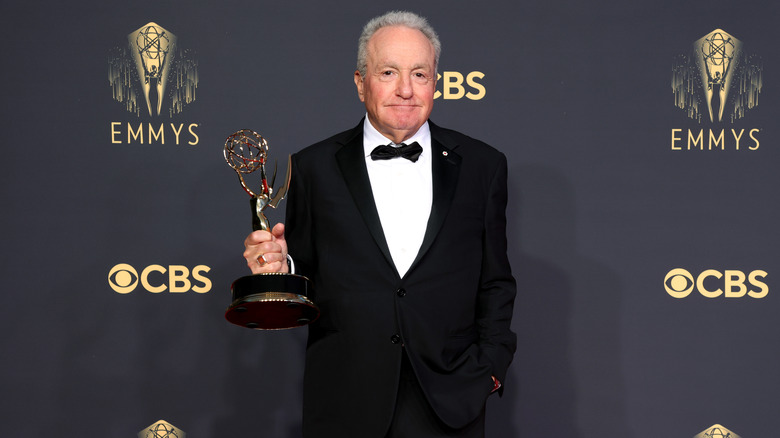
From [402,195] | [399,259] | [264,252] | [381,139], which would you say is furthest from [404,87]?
[264,252]

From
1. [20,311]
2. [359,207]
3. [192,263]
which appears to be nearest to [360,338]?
[359,207]

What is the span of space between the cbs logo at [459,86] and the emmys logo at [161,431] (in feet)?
5.29

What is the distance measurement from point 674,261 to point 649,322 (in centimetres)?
25

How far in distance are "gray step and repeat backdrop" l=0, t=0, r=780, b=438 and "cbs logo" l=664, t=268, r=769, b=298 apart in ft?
0.04

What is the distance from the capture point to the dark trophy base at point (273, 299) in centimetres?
185

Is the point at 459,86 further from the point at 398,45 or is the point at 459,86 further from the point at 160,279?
the point at 160,279

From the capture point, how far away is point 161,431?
2998 mm

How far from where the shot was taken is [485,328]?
210 centimetres

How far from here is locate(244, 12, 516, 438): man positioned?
76.9 inches

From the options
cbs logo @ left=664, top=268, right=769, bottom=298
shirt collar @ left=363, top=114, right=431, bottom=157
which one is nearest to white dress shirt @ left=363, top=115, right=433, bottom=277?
shirt collar @ left=363, top=114, right=431, bottom=157

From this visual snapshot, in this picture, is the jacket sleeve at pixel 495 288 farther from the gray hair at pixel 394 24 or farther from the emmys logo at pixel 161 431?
the emmys logo at pixel 161 431

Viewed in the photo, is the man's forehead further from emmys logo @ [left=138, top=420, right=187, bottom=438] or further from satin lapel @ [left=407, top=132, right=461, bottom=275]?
emmys logo @ [left=138, top=420, right=187, bottom=438]

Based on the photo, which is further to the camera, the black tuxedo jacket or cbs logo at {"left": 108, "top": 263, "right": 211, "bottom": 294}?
cbs logo at {"left": 108, "top": 263, "right": 211, "bottom": 294}

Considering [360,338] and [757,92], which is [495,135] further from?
[360,338]
